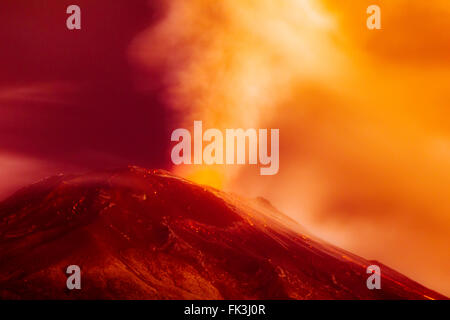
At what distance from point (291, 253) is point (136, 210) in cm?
1580

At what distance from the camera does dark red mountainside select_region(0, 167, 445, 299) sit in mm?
36812

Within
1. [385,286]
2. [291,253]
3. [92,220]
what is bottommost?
[385,286]

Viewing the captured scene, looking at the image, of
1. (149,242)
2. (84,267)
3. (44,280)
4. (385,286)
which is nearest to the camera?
(44,280)

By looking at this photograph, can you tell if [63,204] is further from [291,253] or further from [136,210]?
[291,253]

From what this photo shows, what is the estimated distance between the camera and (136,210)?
50438 millimetres

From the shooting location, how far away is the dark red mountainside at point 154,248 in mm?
36812

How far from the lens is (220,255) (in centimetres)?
4441

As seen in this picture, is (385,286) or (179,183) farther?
(179,183)

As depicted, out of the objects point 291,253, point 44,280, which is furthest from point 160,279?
point 291,253

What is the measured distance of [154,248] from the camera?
43188 millimetres
